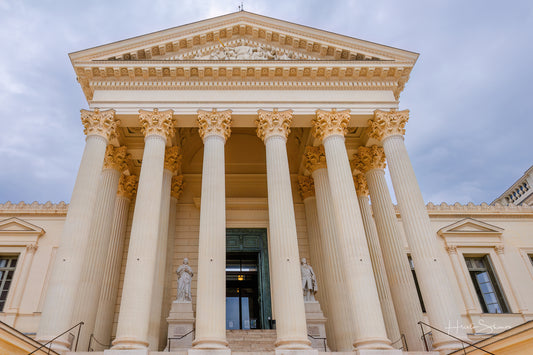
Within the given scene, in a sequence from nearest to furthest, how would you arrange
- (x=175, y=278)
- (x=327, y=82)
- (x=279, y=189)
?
(x=279, y=189) → (x=327, y=82) → (x=175, y=278)

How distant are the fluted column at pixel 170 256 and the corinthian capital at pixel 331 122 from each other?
8.57 meters

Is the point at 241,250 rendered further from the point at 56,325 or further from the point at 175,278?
the point at 56,325

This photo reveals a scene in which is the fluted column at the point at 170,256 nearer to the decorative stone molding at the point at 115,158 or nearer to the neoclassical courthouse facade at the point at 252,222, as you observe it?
the neoclassical courthouse facade at the point at 252,222

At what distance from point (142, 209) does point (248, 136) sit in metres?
9.65

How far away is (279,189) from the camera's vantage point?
1477cm

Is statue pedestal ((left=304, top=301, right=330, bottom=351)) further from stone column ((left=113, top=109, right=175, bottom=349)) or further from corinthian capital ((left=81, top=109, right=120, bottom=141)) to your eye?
corinthian capital ((left=81, top=109, right=120, bottom=141))

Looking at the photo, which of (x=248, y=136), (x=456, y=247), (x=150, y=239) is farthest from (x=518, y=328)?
(x=248, y=136)

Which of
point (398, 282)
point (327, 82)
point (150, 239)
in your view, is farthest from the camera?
point (327, 82)

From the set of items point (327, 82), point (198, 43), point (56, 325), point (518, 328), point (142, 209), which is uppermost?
point (198, 43)

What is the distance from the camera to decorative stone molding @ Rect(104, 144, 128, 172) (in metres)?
17.7

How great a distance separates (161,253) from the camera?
1659cm

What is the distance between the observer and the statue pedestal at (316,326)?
48.9 ft

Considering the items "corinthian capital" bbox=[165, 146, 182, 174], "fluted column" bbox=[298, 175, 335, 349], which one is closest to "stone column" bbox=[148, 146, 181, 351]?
"corinthian capital" bbox=[165, 146, 182, 174]

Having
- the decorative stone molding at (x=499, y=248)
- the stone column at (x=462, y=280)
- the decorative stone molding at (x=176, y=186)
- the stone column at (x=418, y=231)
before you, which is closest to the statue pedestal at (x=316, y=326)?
the stone column at (x=418, y=231)
